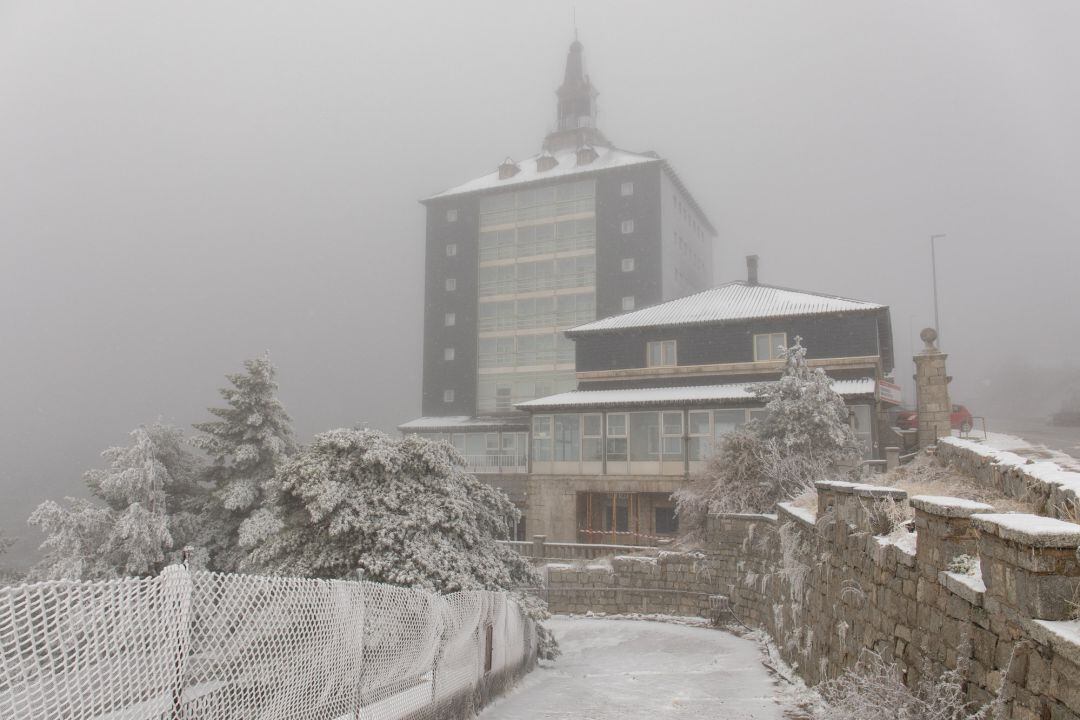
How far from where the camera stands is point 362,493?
12484mm

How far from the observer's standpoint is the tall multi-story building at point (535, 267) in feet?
163

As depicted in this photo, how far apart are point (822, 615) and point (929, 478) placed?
7.98ft

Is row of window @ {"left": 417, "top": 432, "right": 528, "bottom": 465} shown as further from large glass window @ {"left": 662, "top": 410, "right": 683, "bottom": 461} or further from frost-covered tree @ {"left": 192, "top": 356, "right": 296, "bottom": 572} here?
frost-covered tree @ {"left": 192, "top": 356, "right": 296, "bottom": 572}

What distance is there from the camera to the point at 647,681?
1274 centimetres

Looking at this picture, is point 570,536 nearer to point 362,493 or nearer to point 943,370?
point 943,370

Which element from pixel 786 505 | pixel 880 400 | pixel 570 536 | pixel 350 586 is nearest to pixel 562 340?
pixel 570 536

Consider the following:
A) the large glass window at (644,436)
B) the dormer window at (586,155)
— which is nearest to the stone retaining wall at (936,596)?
the large glass window at (644,436)

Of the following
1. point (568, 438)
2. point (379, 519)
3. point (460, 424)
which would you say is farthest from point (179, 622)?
point (460, 424)

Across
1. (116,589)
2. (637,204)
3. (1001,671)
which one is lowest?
(1001,671)

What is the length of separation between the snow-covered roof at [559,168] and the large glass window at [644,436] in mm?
24438

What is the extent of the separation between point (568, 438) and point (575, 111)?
3730 cm

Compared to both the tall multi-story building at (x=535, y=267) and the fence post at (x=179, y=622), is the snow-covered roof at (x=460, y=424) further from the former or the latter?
the fence post at (x=179, y=622)

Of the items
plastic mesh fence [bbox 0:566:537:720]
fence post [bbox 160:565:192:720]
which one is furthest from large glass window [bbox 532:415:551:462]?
fence post [bbox 160:565:192:720]

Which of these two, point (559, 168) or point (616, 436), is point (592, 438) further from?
point (559, 168)
